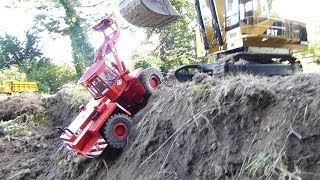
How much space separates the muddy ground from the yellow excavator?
5.12ft

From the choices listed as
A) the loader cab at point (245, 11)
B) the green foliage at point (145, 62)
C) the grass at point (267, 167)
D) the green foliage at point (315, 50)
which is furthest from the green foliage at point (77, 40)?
the grass at point (267, 167)

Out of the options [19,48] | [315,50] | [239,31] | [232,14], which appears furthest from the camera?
[19,48]

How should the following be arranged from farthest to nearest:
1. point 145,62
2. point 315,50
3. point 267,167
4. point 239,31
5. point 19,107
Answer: point 145,62 → point 315,50 → point 19,107 → point 239,31 → point 267,167

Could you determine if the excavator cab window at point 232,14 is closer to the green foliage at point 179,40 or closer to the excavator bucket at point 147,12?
the excavator bucket at point 147,12

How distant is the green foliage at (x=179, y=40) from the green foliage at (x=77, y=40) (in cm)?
301

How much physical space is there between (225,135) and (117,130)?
6.57 feet

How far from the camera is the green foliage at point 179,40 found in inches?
644

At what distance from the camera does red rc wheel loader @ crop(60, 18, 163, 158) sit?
4676 millimetres

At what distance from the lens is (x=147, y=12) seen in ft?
19.4

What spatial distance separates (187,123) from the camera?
359cm

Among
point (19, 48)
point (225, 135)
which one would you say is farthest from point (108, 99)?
point (19, 48)

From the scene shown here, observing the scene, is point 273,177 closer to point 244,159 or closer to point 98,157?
point 244,159

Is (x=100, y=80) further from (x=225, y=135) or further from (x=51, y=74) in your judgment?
(x=51, y=74)

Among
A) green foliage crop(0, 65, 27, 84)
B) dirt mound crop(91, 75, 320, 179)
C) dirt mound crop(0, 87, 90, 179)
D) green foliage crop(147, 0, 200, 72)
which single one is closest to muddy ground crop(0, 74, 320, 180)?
dirt mound crop(91, 75, 320, 179)
